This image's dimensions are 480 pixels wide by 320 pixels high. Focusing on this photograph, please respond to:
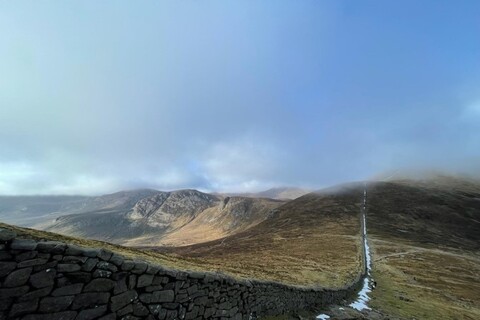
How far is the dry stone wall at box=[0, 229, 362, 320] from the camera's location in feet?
26.8

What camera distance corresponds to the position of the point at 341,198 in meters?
174

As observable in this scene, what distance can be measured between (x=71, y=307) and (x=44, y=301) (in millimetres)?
786

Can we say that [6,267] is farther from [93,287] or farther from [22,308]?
[93,287]

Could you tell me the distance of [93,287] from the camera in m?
9.57

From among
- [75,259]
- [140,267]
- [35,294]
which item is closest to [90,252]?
[75,259]

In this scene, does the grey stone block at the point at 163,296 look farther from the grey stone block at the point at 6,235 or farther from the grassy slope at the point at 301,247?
the grassy slope at the point at 301,247

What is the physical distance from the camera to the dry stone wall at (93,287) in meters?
8.16

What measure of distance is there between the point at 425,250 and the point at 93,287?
101174mm

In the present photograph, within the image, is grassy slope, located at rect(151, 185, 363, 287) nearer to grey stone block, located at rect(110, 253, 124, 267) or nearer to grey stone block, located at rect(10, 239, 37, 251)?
grey stone block, located at rect(110, 253, 124, 267)

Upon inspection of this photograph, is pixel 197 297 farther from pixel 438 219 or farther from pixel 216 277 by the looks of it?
pixel 438 219

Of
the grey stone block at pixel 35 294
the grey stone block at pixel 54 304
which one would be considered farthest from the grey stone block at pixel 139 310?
the grey stone block at pixel 35 294

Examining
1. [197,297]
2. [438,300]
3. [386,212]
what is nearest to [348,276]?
[438,300]

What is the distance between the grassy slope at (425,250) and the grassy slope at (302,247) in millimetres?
5885

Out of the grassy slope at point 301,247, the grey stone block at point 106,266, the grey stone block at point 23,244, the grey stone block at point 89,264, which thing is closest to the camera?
the grey stone block at point 23,244
